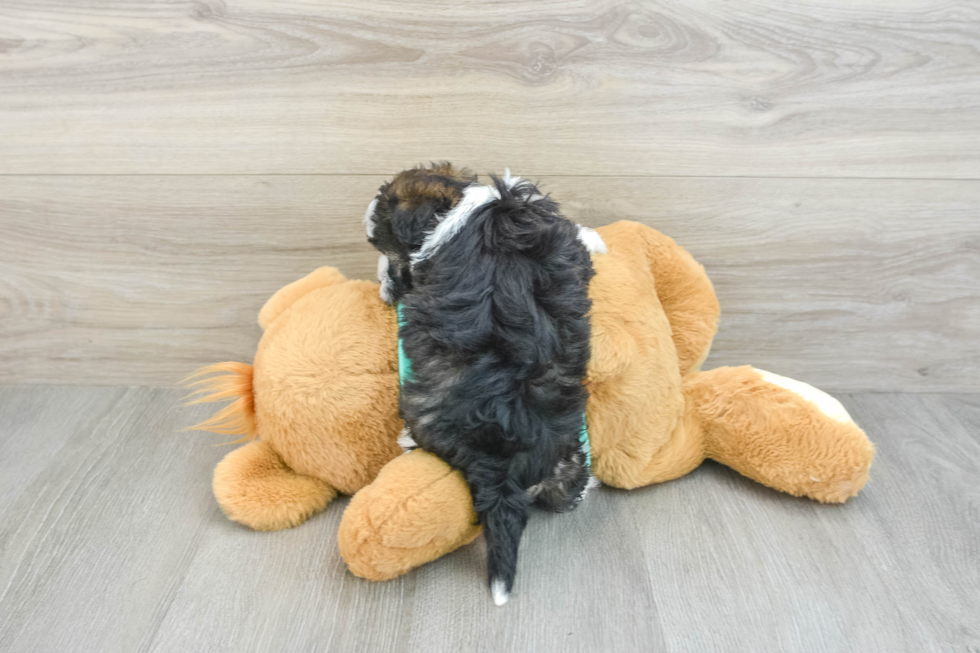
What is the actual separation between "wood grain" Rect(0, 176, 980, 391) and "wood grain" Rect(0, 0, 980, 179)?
34 mm

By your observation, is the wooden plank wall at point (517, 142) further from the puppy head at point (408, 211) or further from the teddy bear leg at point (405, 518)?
the teddy bear leg at point (405, 518)

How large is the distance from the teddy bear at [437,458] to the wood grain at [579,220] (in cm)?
10

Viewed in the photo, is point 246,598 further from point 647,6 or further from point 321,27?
point 647,6

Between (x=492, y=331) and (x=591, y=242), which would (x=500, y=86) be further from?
(x=492, y=331)

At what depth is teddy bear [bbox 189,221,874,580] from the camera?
2.13 ft

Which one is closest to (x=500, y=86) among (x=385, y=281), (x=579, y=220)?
(x=579, y=220)

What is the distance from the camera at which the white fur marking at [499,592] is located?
0.62 metres

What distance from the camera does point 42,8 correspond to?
0.80m

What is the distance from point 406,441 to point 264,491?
0.61 feet

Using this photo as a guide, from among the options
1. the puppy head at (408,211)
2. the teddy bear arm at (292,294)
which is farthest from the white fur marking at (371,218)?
the teddy bear arm at (292,294)

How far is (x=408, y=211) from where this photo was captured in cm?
60

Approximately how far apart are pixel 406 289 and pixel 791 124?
546 millimetres

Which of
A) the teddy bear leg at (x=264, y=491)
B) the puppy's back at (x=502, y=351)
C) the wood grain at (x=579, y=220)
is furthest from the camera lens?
the wood grain at (x=579, y=220)

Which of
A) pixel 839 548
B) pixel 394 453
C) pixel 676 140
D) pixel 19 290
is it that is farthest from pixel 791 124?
pixel 19 290
